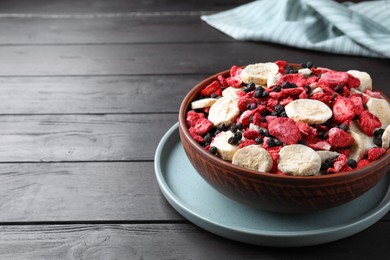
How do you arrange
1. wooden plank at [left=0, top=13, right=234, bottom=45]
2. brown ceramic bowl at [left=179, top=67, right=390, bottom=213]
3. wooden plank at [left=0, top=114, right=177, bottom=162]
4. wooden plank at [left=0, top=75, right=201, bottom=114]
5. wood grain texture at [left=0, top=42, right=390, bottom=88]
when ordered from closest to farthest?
1. brown ceramic bowl at [left=179, top=67, right=390, bottom=213]
2. wooden plank at [left=0, top=114, right=177, bottom=162]
3. wooden plank at [left=0, top=75, right=201, bottom=114]
4. wood grain texture at [left=0, top=42, right=390, bottom=88]
5. wooden plank at [left=0, top=13, right=234, bottom=45]

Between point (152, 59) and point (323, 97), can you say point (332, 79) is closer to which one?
point (323, 97)

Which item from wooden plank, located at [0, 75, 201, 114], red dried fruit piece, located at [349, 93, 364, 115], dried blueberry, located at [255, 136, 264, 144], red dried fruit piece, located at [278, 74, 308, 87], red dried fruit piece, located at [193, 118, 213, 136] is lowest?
wooden plank, located at [0, 75, 201, 114]

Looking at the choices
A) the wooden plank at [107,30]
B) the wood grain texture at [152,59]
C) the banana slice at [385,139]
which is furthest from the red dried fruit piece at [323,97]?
the wooden plank at [107,30]

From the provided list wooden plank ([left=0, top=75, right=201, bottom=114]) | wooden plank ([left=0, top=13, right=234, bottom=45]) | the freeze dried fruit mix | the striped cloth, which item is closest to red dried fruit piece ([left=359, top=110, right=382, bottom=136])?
the freeze dried fruit mix

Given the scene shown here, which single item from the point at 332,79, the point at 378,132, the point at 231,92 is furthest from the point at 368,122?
the point at 231,92

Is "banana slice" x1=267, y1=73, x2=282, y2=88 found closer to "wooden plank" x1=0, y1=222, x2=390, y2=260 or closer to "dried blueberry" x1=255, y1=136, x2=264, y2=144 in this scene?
"dried blueberry" x1=255, y1=136, x2=264, y2=144

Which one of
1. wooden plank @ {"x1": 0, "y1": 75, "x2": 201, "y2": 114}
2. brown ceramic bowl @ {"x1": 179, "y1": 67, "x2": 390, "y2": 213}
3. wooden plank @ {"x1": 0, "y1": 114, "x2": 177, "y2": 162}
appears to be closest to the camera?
brown ceramic bowl @ {"x1": 179, "y1": 67, "x2": 390, "y2": 213}
